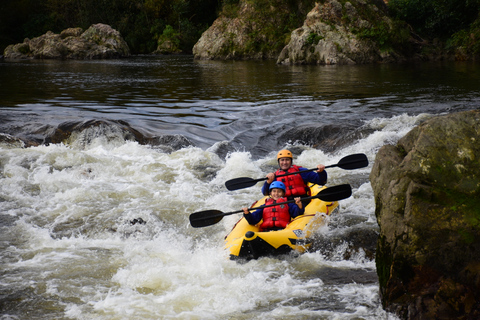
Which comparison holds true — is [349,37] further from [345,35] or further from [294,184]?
[294,184]

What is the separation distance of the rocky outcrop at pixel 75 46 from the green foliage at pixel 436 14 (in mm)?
21481

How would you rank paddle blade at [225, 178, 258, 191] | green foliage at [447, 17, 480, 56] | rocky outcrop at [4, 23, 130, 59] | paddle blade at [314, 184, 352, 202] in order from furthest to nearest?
1. rocky outcrop at [4, 23, 130, 59]
2. green foliage at [447, 17, 480, 56]
3. paddle blade at [225, 178, 258, 191]
4. paddle blade at [314, 184, 352, 202]

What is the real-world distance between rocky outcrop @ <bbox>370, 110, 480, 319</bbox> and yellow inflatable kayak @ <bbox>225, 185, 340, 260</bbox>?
4.46 feet

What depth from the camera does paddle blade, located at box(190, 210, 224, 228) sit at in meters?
5.05

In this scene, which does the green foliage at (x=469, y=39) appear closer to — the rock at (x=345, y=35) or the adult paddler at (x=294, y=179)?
the rock at (x=345, y=35)

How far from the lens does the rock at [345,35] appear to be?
23688 millimetres

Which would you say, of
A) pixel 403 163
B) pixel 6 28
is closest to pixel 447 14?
pixel 403 163

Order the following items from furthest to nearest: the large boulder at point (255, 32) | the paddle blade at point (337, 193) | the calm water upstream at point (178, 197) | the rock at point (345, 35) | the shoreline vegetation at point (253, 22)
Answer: the large boulder at point (255, 32)
the shoreline vegetation at point (253, 22)
the rock at point (345, 35)
the paddle blade at point (337, 193)
the calm water upstream at point (178, 197)

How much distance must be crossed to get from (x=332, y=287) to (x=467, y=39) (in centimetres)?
2304

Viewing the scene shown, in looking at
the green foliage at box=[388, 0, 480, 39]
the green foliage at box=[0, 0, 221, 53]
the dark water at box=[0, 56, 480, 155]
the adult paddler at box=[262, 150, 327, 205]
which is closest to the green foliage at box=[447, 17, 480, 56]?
the green foliage at box=[388, 0, 480, 39]

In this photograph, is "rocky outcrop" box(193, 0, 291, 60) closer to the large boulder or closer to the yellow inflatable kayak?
the large boulder

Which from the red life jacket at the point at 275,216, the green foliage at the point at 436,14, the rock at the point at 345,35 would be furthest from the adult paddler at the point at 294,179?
the green foliage at the point at 436,14

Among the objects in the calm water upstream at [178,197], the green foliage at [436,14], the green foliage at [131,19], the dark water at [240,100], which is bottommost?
the calm water upstream at [178,197]

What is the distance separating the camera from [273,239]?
459 cm
